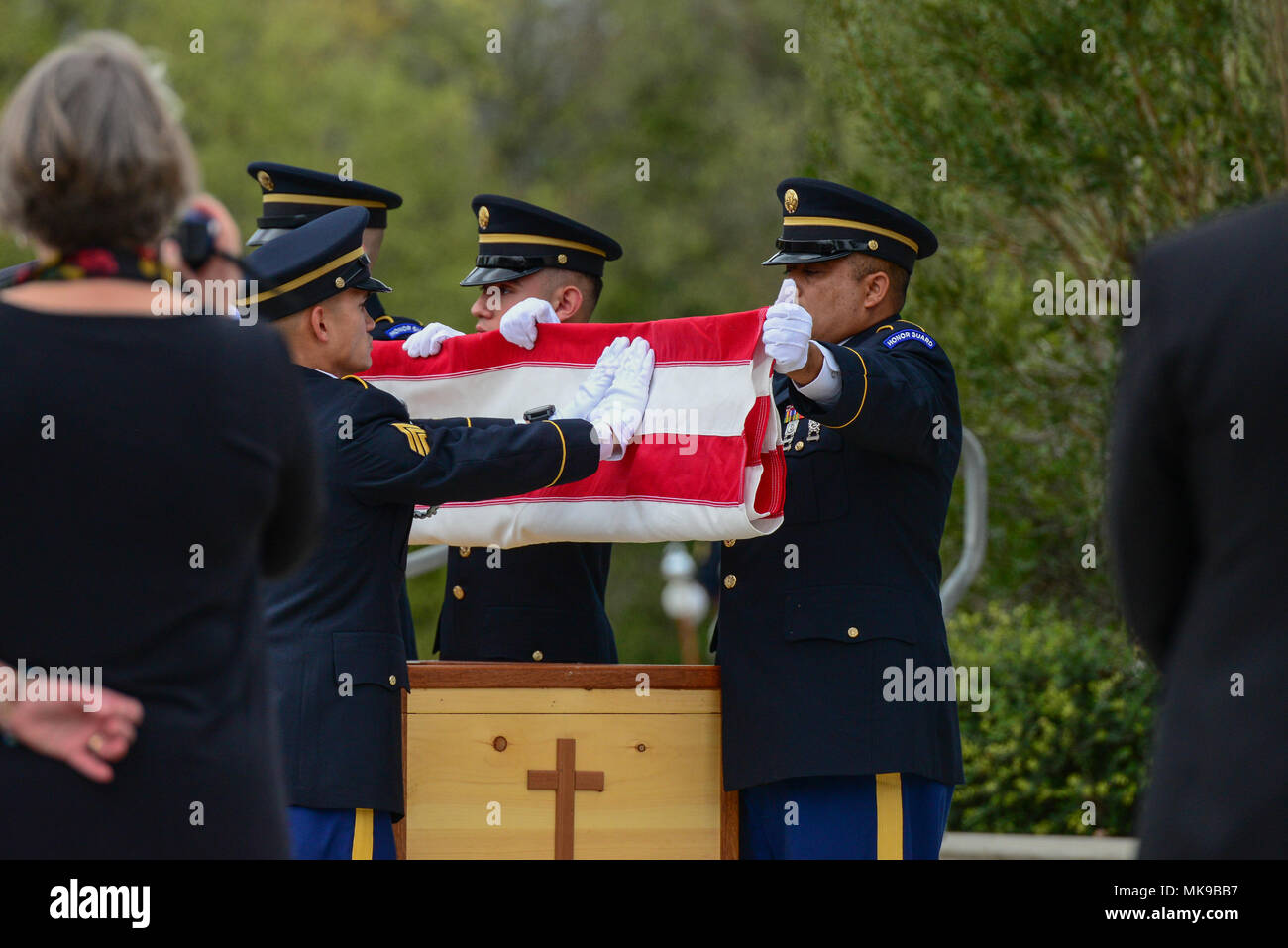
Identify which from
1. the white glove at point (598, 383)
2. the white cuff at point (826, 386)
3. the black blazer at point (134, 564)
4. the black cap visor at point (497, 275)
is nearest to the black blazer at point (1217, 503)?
the black blazer at point (134, 564)

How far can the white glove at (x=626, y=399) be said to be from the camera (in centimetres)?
435

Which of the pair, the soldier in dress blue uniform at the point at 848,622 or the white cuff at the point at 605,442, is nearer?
the soldier in dress blue uniform at the point at 848,622

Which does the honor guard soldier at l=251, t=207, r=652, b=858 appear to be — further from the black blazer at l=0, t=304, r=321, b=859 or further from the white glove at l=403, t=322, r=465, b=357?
the black blazer at l=0, t=304, r=321, b=859

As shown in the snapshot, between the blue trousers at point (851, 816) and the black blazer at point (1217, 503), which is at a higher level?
the black blazer at point (1217, 503)

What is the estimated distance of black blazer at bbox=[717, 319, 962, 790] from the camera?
4117 millimetres

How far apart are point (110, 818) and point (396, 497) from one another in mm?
1778

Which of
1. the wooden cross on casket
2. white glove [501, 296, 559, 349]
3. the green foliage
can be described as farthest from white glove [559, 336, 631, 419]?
the green foliage

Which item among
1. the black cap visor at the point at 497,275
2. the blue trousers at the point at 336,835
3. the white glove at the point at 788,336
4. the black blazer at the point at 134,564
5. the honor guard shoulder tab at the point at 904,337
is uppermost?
the black cap visor at the point at 497,275

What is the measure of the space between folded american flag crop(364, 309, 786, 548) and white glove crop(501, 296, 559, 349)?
0.11 feet

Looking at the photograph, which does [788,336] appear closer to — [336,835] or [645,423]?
[645,423]

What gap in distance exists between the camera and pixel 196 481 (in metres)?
2.16

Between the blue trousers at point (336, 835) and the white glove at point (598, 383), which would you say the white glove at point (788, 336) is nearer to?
the white glove at point (598, 383)

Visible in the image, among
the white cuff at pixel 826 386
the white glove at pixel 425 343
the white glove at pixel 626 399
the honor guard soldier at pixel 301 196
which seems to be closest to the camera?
the white cuff at pixel 826 386

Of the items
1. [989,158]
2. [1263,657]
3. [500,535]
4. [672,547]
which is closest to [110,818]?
[1263,657]
